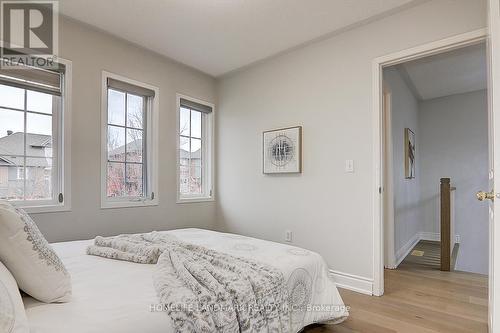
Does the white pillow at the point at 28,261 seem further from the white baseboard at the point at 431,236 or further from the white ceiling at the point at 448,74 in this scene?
the white baseboard at the point at 431,236

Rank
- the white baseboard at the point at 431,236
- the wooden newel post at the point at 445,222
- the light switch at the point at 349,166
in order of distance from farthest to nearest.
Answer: the white baseboard at the point at 431,236 < the wooden newel post at the point at 445,222 < the light switch at the point at 349,166

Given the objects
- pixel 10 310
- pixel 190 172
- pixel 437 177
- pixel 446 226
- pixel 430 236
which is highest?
pixel 190 172

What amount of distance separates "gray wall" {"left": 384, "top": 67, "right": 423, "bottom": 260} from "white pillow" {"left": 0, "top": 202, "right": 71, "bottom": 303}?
11.6 ft

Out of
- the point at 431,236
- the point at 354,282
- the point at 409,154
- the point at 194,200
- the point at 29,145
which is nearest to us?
the point at 29,145

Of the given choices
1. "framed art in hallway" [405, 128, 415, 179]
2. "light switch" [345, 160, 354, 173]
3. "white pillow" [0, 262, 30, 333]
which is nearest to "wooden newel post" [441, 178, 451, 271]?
"framed art in hallway" [405, 128, 415, 179]

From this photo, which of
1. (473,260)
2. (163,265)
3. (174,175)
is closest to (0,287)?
(163,265)

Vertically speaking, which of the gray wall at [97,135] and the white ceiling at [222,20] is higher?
the white ceiling at [222,20]

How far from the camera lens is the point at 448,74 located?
4129 mm

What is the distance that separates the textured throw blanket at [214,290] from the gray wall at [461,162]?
472cm

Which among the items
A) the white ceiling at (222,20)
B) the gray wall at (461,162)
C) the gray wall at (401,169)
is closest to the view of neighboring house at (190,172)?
the white ceiling at (222,20)

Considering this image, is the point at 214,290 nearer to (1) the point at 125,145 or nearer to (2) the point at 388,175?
(1) the point at 125,145

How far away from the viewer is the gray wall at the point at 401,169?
3658mm

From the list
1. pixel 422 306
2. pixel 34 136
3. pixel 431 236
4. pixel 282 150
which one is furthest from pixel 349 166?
pixel 431 236

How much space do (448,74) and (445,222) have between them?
2.33 meters
